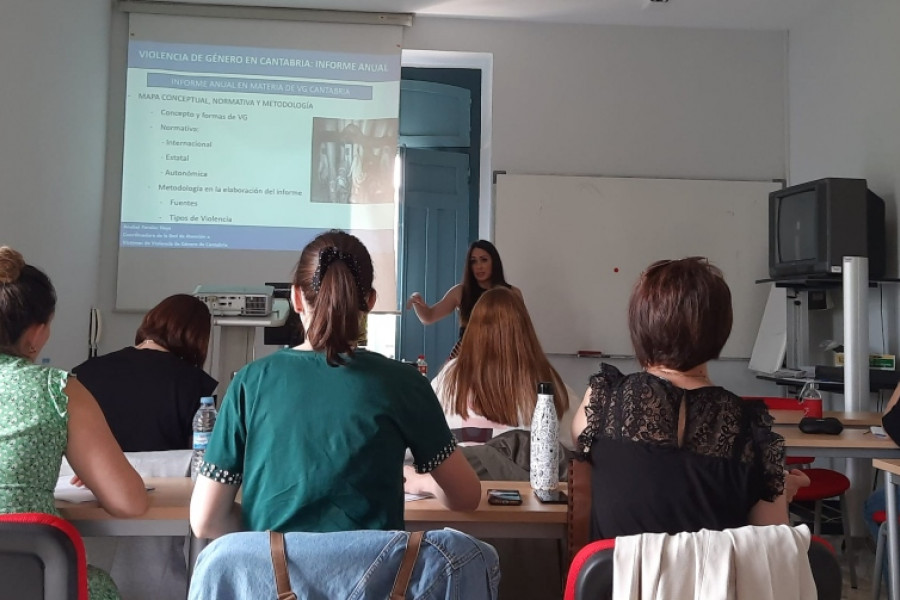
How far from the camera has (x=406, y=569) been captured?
110 cm

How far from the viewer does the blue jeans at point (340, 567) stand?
3.48 feet

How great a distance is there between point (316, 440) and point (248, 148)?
13.1 feet

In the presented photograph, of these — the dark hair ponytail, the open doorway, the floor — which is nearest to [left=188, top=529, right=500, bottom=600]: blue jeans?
the dark hair ponytail

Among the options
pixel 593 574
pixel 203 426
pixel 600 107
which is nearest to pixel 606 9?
pixel 600 107

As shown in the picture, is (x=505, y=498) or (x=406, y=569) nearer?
(x=406, y=569)

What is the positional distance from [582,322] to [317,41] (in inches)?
102

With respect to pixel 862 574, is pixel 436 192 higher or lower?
higher

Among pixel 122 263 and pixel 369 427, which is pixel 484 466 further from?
pixel 122 263

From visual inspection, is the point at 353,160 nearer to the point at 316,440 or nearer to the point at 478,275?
the point at 478,275

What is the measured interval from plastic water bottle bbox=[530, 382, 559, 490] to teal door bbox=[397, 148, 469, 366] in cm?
378

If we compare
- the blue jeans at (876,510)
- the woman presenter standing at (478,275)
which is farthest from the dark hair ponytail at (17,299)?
the woman presenter standing at (478,275)

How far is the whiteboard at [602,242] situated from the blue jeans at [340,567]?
13.2 feet

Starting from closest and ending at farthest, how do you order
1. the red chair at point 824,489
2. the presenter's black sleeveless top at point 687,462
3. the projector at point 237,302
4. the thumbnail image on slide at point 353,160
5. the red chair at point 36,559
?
the red chair at point 36,559, the presenter's black sleeveless top at point 687,462, the red chair at point 824,489, the projector at point 237,302, the thumbnail image on slide at point 353,160

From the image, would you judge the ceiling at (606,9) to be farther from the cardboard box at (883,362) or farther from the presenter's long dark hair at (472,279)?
the cardboard box at (883,362)
